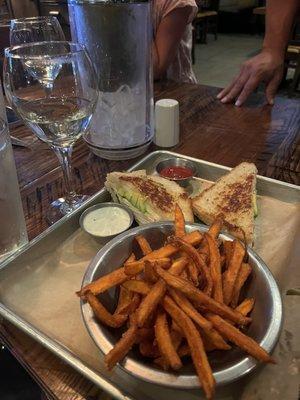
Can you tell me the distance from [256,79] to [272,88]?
3.9 inches

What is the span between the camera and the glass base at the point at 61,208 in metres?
1.09

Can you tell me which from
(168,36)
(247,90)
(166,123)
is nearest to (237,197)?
(166,123)

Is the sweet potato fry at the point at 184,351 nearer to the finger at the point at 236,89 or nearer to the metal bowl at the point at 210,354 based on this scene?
the metal bowl at the point at 210,354

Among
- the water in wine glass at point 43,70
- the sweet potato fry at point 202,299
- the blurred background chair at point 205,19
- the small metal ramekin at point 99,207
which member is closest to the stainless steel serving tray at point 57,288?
the small metal ramekin at point 99,207

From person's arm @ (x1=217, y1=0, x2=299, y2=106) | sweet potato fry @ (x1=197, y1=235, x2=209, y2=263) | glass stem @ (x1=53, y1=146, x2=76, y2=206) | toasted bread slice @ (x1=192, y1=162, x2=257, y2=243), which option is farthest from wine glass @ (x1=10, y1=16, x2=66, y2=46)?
sweet potato fry @ (x1=197, y1=235, x2=209, y2=263)

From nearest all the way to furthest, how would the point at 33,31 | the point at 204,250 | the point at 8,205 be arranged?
the point at 204,250, the point at 8,205, the point at 33,31

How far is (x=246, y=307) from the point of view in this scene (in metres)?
0.73

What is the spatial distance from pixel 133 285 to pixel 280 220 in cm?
59

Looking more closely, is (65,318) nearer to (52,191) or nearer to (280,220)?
(52,191)

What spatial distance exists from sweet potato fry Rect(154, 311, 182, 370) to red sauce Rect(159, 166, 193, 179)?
0.66 m

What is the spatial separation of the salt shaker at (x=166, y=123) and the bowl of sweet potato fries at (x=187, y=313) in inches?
27.6

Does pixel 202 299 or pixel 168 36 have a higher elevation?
pixel 168 36

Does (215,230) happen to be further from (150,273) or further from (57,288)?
(57,288)

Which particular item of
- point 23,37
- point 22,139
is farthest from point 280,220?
point 23,37
